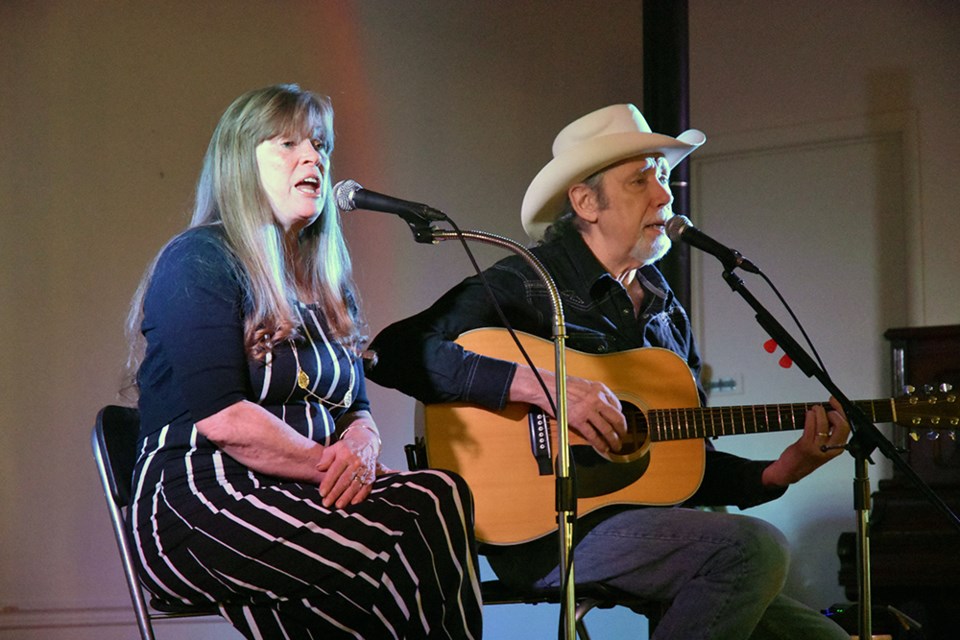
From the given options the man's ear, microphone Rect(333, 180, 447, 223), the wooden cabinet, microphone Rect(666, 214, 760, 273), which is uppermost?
the man's ear

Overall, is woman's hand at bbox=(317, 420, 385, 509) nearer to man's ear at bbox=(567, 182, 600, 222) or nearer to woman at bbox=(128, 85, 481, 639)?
woman at bbox=(128, 85, 481, 639)

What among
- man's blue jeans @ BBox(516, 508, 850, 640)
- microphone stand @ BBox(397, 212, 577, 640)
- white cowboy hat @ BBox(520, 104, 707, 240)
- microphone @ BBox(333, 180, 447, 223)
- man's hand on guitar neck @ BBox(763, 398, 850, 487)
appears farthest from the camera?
white cowboy hat @ BBox(520, 104, 707, 240)

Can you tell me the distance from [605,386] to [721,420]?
0.32 meters

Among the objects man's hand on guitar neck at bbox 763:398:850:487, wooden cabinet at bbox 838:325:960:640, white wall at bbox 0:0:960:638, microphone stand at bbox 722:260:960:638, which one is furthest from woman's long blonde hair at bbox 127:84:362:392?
wooden cabinet at bbox 838:325:960:640

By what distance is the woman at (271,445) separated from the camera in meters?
2.13

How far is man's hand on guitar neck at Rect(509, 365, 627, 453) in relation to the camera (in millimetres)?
2709

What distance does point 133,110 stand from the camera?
164 inches

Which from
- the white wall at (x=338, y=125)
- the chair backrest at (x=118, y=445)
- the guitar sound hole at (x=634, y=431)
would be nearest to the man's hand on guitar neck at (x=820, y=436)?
the guitar sound hole at (x=634, y=431)

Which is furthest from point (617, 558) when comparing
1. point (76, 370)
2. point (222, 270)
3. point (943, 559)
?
point (76, 370)

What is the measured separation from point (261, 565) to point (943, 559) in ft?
7.46

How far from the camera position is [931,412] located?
2.65 meters

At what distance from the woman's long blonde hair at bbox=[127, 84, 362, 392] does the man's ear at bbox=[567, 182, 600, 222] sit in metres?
0.82

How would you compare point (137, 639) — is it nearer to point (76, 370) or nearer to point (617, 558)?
point (76, 370)

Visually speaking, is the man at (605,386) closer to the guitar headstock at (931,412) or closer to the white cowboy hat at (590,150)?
the white cowboy hat at (590,150)
